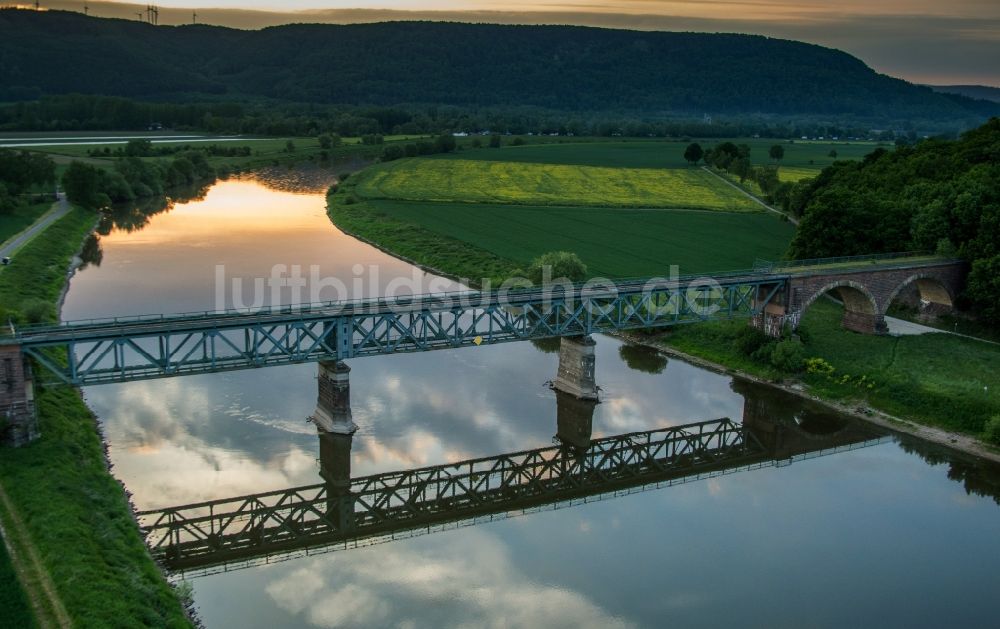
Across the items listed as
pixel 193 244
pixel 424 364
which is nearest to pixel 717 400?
pixel 424 364

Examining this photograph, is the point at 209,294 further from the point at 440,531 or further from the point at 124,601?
the point at 124,601

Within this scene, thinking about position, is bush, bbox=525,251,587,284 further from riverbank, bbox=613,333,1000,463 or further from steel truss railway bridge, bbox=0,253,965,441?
riverbank, bbox=613,333,1000,463

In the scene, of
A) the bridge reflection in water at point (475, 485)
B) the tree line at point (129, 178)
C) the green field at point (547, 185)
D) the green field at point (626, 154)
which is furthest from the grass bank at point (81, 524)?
the green field at point (626, 154)

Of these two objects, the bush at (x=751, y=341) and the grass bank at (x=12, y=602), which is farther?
the bush at (x=751, y=341)

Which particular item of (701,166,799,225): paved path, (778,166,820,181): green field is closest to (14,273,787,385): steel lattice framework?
(701,166,799,225): paved path

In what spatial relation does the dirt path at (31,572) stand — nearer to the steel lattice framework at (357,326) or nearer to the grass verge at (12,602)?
the grass verge at (12,602)

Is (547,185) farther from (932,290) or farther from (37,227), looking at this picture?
(932,290)

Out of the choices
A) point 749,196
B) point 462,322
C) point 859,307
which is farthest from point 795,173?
point 462,322
